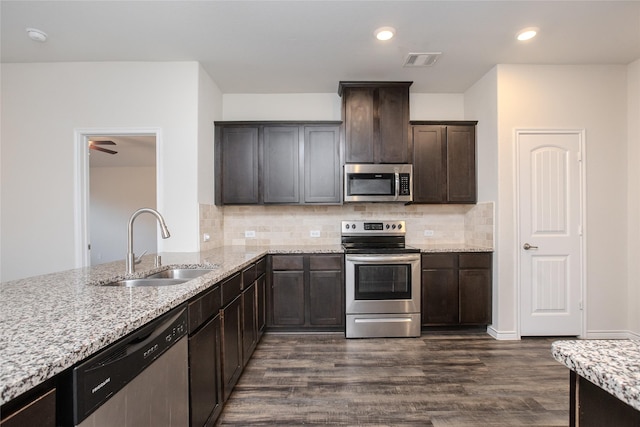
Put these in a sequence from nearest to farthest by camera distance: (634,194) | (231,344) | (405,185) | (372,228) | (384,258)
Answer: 1. (231,344)
2. (634,194)
3. (384,258)
4. (405,185)
5. (372,228)

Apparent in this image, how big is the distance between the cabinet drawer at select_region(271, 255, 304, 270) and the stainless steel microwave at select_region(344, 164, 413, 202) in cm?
86

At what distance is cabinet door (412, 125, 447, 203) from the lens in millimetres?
3656

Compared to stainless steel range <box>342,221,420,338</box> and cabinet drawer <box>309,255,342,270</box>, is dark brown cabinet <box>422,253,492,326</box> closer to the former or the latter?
stainless steel range <box>342,221,420,338</box>

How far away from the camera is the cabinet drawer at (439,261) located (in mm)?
3371

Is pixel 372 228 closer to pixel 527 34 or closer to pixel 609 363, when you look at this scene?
pixel 527 34

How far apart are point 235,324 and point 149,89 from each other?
2.46 meters

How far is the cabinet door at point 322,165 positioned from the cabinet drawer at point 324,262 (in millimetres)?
684

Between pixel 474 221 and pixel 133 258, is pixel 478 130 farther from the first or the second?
pixel 133 258

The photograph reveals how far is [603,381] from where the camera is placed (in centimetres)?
61

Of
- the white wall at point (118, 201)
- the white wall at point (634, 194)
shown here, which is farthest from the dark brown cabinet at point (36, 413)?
the white wall at point (118, 201)

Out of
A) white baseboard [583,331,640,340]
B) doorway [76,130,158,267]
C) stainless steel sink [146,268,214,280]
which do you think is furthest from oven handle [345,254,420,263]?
doorway [76,130,158,267]

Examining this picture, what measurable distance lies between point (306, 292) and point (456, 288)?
5.25 ft

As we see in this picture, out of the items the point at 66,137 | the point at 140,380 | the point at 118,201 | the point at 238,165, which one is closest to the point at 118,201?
the point at 118,201

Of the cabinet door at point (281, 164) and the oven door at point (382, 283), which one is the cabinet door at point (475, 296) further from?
the cabinet door at point (281, 164)
